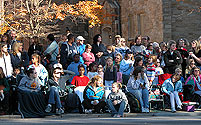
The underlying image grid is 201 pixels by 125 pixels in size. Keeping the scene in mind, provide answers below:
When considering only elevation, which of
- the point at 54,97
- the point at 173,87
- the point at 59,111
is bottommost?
the point at 59,111

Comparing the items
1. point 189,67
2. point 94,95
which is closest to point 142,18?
point 189,67

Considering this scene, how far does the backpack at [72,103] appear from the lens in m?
14.6

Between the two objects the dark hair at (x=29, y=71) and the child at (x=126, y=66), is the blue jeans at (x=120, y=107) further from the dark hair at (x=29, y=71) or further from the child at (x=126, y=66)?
the child at (x=126, y=66)

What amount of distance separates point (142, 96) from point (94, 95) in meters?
1.63

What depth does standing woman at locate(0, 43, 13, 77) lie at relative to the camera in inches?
575

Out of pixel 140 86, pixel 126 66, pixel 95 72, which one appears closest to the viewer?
pixel 140 86

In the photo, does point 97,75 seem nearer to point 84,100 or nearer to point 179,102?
point 84,100

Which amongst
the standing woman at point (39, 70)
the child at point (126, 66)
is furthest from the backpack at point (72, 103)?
the child at point (126, 66)

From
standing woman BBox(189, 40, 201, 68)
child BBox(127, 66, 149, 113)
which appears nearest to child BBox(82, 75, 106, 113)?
child BBox(127, 66, 149, 113)

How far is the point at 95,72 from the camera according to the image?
15672mm

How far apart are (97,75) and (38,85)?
197 centimetres

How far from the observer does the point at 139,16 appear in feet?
110

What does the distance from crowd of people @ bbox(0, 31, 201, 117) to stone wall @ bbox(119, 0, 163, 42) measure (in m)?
12.0

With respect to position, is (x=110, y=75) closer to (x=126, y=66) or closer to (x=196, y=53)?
(x=126, y=66)
